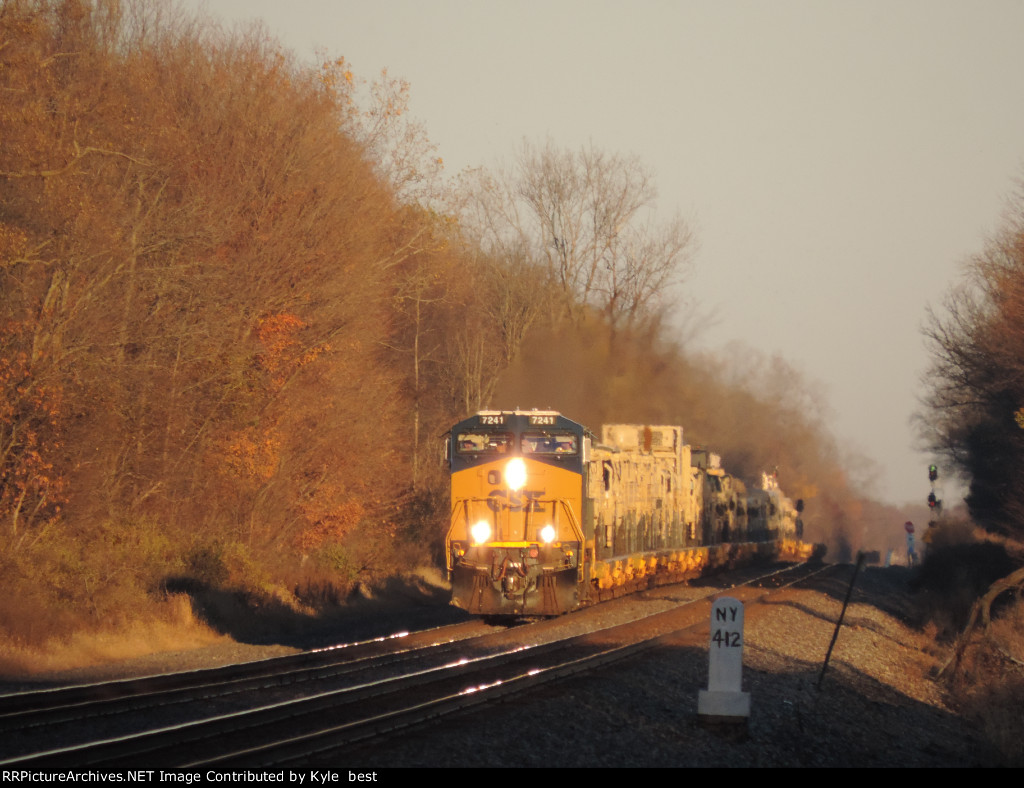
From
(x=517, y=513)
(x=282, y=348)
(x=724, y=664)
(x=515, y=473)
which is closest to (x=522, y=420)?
(x=515, y=473)

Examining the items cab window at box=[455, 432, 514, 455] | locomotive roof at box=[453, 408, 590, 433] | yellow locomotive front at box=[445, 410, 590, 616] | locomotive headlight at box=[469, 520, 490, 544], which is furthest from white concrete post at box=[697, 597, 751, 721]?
cab window at box=[455, 432, 514, 455]

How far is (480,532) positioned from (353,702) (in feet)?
26.0

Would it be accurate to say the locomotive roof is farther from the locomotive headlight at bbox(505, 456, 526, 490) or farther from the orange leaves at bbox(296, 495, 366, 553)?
the orange leaves at bbox(296, 495, 366, 553)

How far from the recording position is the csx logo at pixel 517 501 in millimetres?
19234

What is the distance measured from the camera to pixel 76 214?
19.3 metres

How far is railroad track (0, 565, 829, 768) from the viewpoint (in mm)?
8438

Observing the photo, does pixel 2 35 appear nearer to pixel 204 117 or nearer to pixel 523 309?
pixel 204 117

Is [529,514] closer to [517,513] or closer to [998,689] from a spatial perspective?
[517,513]

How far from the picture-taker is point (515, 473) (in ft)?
63.3

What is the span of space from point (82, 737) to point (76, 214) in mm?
12271

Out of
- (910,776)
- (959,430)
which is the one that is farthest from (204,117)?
→ (959,430)

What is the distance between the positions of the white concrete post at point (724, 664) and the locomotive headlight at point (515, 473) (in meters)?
8.71

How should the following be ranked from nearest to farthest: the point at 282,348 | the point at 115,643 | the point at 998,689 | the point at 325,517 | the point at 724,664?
the point at 724,664, the point at 998,689, the point at 115,643, the point at 282,348, the point at 325,517

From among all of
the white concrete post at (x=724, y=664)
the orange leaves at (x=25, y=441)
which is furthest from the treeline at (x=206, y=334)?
the white concrete post at (x=724, y=664)
